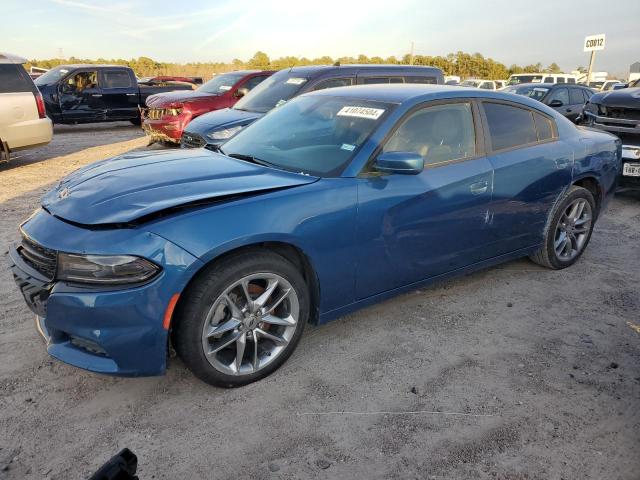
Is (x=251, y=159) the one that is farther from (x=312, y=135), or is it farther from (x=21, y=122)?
(x=21, y=122)

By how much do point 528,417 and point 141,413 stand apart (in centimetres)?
205

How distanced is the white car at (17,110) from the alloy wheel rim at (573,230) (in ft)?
28.1

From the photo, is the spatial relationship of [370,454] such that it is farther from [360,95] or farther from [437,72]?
[437,72]

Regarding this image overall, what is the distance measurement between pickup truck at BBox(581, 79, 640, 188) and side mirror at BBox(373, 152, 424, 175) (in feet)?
16.4

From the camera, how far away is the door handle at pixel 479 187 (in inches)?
139

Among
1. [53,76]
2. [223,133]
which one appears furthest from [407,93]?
[53,76]

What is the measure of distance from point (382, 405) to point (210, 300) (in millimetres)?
1096

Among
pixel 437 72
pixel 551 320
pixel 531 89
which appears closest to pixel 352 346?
pixel 551 320

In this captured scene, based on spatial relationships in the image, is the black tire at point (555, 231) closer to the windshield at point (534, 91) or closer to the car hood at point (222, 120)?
the car hood at point (222, 120)

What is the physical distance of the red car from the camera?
9273 millimetres

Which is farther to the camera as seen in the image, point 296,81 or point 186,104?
point 186,104

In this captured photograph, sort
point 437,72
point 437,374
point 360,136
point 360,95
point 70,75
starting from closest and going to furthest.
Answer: point 437,374, point 360,136, point 360,95, point 437,72, point 70,75

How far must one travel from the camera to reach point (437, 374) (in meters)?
2.97

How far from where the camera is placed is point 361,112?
Result: 11.2ft
